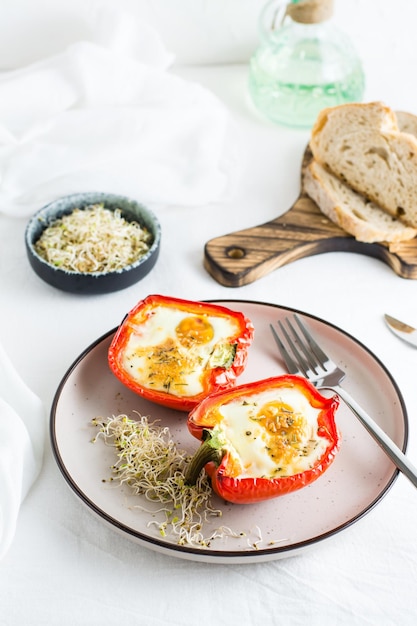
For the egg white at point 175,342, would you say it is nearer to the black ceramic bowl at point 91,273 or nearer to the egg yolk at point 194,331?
the egg yolk at point 194,331

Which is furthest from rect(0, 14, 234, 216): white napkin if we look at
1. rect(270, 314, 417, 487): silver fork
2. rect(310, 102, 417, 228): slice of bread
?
rect(270, 314, 417, 487): silver fork

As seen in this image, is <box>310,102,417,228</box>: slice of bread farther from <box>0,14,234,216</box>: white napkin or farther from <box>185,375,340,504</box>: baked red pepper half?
<box>185,375,340,504</box>: baked red pepper half

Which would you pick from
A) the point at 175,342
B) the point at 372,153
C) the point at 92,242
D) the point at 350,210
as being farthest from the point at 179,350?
the point at 372,153

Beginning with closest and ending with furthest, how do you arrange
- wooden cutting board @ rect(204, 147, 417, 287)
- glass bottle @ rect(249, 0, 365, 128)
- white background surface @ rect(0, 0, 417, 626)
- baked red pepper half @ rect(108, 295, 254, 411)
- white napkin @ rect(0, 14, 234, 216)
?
white background surface @ rect(0, 0, 417, 626)
baked red pepper half @ rect(108, 295, 254, 411)
wooden cutting board @ rect(204, 147, 417, 287)
white napkin @ rect(0, 14, 234, 216)
glass bottle @ rect(249, 0, 365, 128)

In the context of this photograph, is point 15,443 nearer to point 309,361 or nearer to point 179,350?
point 179,350

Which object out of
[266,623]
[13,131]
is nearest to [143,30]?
[13,131]

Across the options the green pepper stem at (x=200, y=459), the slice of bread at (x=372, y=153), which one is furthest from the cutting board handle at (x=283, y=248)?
the green pepper stem at (x=200, y=459)

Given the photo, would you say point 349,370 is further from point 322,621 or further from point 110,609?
point 110,609
